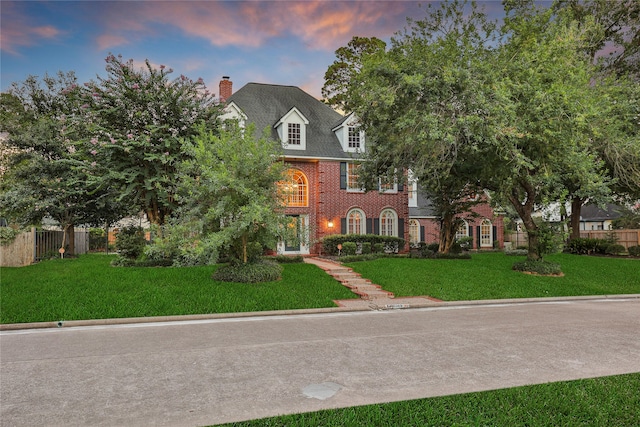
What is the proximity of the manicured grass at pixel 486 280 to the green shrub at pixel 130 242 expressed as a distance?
32.5 feet

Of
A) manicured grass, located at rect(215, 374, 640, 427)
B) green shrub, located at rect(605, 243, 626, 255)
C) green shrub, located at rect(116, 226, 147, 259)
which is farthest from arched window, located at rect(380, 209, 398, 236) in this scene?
manicured grass, located at rect(215, 374, 640, 427)

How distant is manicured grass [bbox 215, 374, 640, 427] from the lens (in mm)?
4031

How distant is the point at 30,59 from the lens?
1383 centimetres

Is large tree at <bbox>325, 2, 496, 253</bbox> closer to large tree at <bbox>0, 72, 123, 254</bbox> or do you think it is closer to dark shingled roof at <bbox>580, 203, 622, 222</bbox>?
large tree at <bbox>0, 72, 123, 254</bbox>

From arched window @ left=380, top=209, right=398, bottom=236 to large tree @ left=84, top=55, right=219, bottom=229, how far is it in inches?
503

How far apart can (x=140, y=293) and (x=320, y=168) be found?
601 inches

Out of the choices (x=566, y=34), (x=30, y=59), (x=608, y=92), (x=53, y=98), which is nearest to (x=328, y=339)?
(x=30, y=59)

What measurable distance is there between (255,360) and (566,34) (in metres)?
18.3

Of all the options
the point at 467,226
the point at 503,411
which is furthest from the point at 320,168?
the point at 503,411

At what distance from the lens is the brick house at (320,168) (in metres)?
25.0

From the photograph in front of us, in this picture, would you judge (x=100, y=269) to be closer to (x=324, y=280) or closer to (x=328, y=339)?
(x=324, y=280)

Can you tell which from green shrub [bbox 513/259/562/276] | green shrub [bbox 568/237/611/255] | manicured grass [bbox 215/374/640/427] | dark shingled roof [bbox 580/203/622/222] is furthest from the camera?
dark shingled roof [bbox 580/203/622/222]

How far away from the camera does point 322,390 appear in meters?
4.99

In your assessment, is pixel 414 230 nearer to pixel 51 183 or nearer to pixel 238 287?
pixel 238 287
